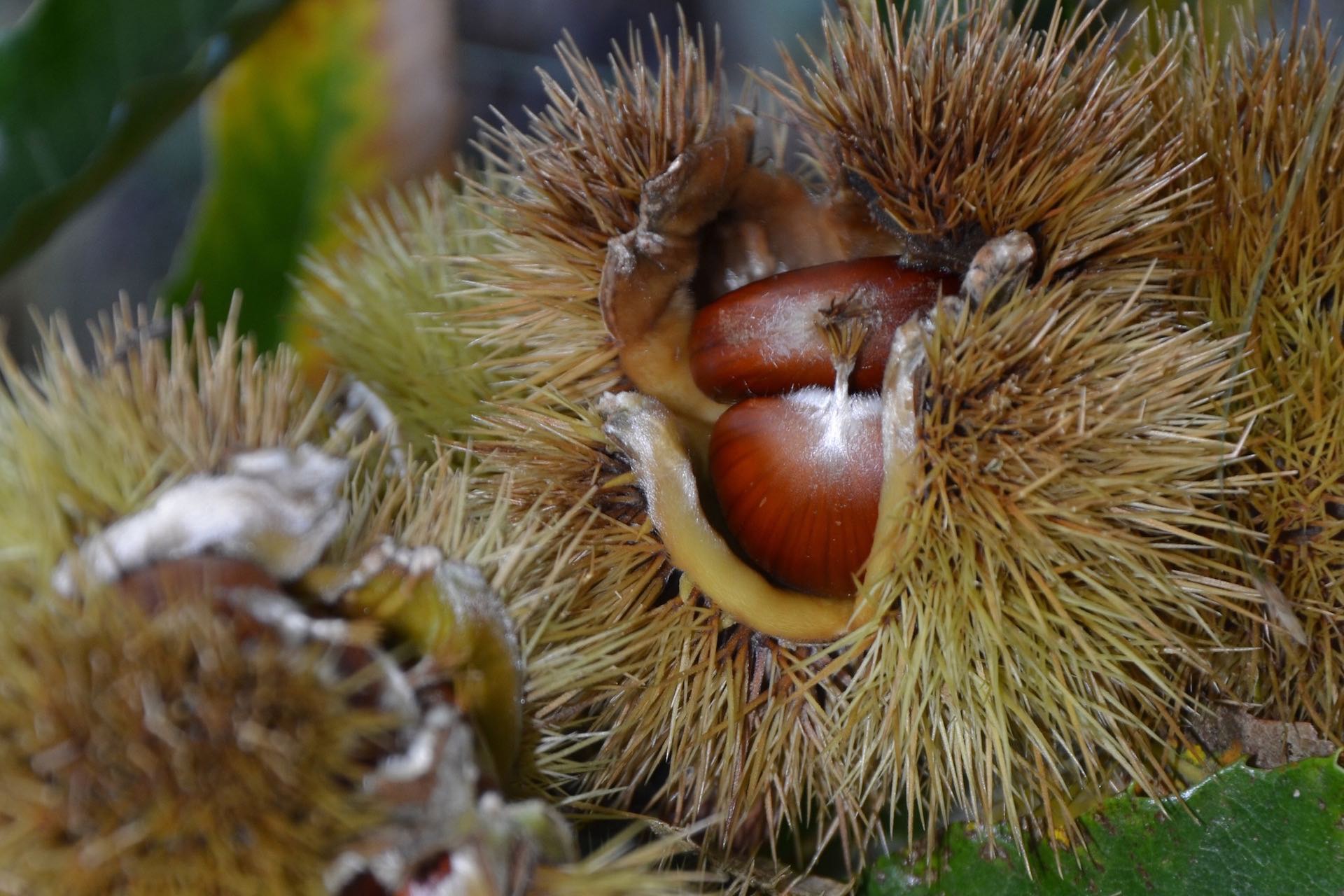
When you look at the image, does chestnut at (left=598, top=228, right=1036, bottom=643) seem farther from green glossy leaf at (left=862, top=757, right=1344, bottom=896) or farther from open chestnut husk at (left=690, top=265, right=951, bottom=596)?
green glossy leaf at (left=862, top=757, right=1344, bottom=896)

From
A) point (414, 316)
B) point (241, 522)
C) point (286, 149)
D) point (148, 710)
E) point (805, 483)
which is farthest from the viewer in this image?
point (286, 149)

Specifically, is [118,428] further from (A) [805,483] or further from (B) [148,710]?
(A) [805,483]

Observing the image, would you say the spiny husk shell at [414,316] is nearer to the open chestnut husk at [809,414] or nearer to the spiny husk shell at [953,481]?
the spiny husk shell at [953,481]

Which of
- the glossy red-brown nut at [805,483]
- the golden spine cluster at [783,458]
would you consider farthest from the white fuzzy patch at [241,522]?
the glossy red-brown nut at [805,483]

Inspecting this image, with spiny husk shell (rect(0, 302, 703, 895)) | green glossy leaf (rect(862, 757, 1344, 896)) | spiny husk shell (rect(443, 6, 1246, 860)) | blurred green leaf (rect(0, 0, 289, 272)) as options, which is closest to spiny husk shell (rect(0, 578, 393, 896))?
spiny husk shell (rect(0, 302, 703, 895))

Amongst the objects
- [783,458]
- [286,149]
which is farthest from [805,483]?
[286,149]
